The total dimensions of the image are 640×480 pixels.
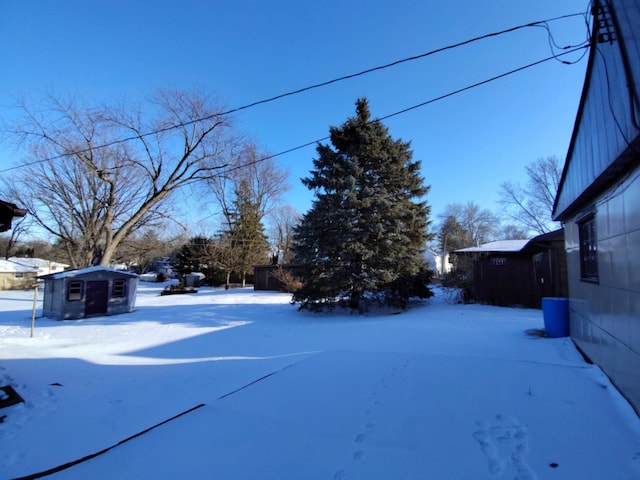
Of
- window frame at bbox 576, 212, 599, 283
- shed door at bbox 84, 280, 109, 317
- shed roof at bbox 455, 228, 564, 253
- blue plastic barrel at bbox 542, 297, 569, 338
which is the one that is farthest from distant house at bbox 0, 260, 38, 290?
window frame at bbox 576, 212, 599, 283

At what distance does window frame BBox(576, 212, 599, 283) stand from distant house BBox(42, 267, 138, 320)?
15.9 metres

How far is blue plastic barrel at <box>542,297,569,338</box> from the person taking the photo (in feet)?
23.0

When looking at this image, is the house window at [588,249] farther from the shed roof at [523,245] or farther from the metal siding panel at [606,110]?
the shed roof at [523,245]

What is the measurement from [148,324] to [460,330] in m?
9.79

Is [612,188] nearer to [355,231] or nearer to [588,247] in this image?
[588,247]

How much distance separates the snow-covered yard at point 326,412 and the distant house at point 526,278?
21.0ft

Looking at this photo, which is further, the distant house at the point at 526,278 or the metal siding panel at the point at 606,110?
the distant house at the point at 526,278

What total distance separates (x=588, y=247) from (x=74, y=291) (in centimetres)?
1634

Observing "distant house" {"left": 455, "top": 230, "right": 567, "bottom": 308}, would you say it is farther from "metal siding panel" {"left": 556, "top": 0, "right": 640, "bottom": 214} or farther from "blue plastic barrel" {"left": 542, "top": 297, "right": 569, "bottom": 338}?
"metal siding panel" {"left": 556, "top": 0, "right": 640, "bottom": 214}

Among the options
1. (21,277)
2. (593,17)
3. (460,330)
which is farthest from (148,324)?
(21,277)

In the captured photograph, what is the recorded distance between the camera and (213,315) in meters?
13.2

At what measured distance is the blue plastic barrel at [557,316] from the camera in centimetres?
702

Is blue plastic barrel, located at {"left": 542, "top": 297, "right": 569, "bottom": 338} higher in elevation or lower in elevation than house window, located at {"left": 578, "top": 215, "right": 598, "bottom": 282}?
lower

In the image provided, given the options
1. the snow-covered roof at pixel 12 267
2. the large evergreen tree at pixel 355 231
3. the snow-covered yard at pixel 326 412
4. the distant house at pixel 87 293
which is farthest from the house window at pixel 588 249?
the snow-covered roof at pixel 12 267
